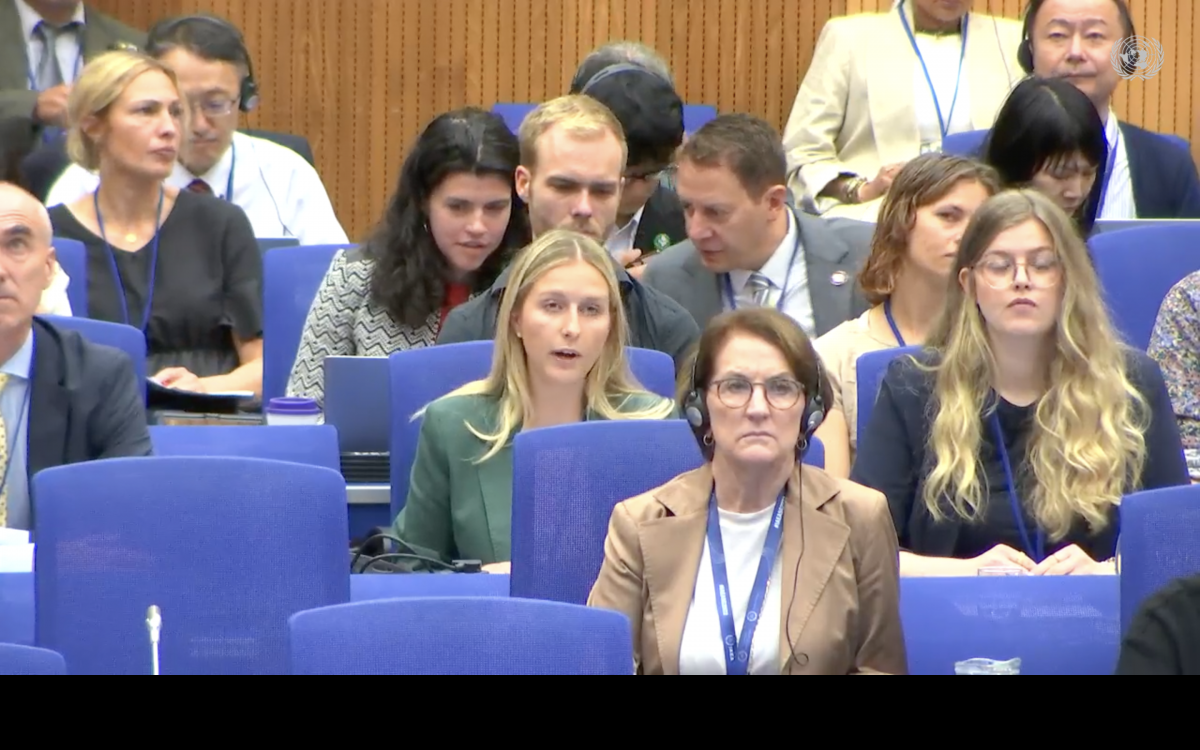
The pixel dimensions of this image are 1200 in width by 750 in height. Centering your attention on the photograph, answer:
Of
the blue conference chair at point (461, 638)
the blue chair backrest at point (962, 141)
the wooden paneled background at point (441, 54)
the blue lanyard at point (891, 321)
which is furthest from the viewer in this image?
the wooden paneled background at point (441, 54)

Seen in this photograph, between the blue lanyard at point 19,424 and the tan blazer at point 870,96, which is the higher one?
the tan blazer at point 870,96

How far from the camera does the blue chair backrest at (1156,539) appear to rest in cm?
259

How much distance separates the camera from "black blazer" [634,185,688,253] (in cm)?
489

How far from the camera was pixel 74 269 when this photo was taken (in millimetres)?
4441

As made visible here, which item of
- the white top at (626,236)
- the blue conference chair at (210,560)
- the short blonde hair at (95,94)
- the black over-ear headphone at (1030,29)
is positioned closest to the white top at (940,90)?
the black over-ear headphone at (1030,29)

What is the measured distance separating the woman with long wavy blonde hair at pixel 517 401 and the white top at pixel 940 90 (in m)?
2.55

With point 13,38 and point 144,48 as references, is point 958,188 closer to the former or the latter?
point 144,48

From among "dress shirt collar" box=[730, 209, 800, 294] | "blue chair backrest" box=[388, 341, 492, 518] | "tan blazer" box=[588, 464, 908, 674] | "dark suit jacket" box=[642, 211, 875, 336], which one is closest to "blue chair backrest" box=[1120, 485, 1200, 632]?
"tan blazer" box=[588, 464, 908, 674]

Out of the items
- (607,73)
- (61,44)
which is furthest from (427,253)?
(61,44)

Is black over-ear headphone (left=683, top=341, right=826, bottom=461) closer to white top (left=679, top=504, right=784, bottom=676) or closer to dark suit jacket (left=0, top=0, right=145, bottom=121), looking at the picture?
white top (left=679, top=504, right=784, bottom=676)

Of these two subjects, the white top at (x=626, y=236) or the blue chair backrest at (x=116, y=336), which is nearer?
the blue chair backrest at (x=116, y=336)

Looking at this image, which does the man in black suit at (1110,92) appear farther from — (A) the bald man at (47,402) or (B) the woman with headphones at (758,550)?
(A) the bald man at (47,402)

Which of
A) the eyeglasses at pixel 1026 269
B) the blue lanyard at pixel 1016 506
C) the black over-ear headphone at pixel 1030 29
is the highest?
the black over-ear headphone at pixel 1030 29

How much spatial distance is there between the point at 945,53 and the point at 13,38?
3.03 m
